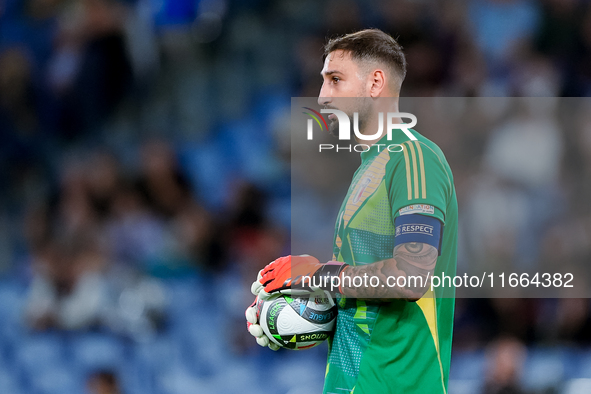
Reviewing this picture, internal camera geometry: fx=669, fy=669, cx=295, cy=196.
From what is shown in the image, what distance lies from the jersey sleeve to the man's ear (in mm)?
292

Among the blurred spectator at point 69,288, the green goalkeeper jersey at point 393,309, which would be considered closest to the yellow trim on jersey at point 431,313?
the green goalkeeper jersey at point 393,309

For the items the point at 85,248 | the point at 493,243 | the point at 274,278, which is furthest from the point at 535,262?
the point at 85,248

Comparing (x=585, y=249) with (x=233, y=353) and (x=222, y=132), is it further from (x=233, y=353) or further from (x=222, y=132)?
(x=222, y=132)

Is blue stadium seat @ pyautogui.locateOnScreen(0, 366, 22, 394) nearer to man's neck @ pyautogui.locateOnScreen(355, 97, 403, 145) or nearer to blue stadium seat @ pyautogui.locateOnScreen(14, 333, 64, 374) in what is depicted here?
blue stadium seat @ pyautogui.locateOnScreen(14, 333, 64, 374)

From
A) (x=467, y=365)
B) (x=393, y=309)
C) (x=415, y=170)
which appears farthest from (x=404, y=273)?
(x=467, y=365)

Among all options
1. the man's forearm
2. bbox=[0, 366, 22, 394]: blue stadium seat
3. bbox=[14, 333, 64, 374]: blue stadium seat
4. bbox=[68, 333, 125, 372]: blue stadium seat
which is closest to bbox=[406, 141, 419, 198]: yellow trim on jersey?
the man's forearm

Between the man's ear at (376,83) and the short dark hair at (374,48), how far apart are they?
54 millimetres

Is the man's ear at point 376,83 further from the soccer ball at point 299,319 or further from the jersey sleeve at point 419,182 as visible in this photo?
the soccer ball at point 299,319

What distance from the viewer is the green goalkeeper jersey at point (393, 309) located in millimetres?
2430

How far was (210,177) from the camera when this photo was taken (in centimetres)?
768

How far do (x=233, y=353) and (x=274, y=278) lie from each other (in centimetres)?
355

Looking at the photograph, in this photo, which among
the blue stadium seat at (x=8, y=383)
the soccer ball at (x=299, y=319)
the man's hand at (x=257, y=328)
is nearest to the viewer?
the soccer ball at (x=299, y=319)

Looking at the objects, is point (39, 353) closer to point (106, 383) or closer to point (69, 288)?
point (69, 288)

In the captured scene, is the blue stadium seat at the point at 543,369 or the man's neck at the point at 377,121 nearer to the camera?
the man's neck at the point at 377,121
